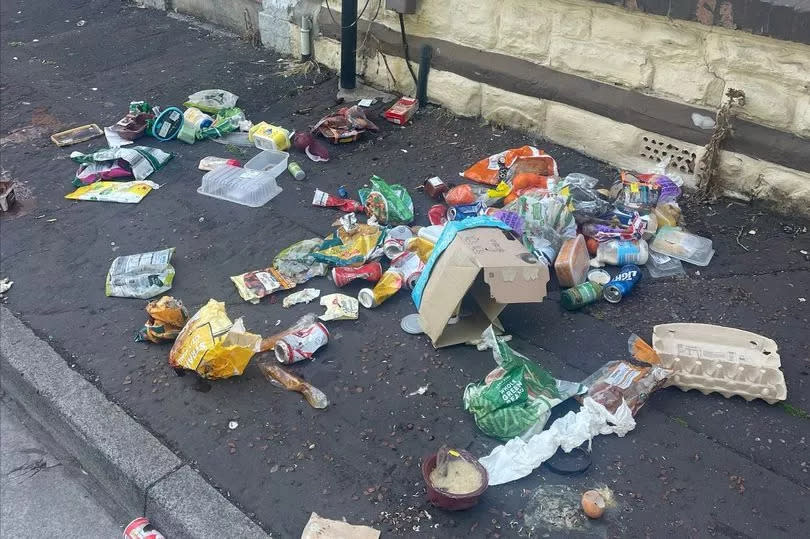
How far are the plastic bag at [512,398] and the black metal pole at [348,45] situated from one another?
362 cm

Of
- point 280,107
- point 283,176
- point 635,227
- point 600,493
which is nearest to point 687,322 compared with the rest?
point 635,227

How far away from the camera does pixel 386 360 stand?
346 centimetres

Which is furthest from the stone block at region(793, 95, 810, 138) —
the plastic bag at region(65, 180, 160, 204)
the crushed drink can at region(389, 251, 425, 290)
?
the plastic bag at region(65, 180, 160, 204)

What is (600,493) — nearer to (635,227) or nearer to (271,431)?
(271,431)

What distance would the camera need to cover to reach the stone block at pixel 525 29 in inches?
196

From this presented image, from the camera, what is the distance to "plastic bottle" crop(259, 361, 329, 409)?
126 inches

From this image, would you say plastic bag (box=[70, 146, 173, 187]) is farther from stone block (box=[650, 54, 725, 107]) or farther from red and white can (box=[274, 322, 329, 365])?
stone block (box=[650, 54, 725, 107])

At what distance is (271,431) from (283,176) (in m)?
2.45

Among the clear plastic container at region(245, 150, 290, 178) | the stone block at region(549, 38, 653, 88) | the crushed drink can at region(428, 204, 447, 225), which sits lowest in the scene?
the clear plastic container at region(245, 150, 290, 178)

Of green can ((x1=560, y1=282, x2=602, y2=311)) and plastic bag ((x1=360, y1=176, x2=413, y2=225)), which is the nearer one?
green can ((x1=560, y1=282, x2=602, y2=311))

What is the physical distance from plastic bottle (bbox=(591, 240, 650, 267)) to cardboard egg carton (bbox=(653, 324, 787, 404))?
0.64 meters

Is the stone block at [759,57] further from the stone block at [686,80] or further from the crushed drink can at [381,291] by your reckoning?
the crushed drink can at [381,291]

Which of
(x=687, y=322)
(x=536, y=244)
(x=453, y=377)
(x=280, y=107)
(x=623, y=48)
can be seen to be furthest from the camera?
(x=280, y=107)

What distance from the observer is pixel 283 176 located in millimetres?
5078
